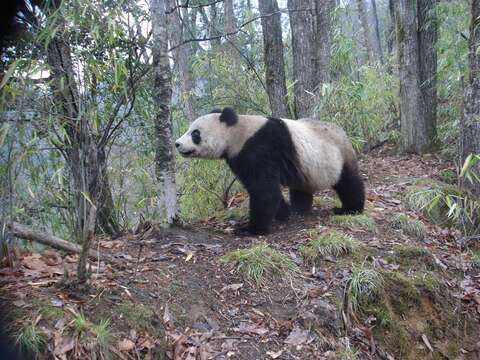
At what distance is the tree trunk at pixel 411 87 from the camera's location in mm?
9875

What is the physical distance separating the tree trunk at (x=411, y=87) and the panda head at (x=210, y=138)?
5090 millimetres

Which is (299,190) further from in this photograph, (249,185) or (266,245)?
(266,245)

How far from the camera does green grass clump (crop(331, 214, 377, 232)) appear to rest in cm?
614

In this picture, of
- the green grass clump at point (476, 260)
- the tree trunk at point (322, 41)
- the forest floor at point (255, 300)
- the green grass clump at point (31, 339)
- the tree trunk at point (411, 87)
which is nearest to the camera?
the green grass clump at point (31, 339)

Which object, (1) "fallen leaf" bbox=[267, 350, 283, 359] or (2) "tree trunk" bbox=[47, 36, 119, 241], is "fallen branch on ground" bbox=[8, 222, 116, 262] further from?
(1) "fallen leaf" bbox=[267, 350, 283, 359]

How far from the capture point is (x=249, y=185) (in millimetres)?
6031

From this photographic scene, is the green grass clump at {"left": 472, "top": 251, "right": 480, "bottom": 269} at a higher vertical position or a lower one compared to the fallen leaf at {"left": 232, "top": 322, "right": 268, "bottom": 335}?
lower

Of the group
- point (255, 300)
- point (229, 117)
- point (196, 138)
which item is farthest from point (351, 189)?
point (255, 300)

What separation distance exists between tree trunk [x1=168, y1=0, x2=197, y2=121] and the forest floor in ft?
8.30

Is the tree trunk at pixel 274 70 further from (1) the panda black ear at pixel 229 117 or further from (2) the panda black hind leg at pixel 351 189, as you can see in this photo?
(1) the panda black ear at pixel 229 117

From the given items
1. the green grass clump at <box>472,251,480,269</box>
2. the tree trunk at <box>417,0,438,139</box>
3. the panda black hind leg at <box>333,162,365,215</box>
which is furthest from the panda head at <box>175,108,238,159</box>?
the tree trunk at <box>417,0,438,139</box>

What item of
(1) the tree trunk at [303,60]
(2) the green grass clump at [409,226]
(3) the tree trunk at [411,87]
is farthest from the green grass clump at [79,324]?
(3) the tree trunk at [411,87]

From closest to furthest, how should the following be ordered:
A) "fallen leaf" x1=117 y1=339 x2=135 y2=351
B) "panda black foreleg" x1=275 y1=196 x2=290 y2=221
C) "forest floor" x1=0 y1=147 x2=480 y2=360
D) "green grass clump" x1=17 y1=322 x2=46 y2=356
A: "green grass clump" x1=17 y1=322 x2=46 y2=356
"fallen leaf" x1=117 y1=339 x2=135 y2=351
"forest floor" x1=0 y1=147 x2=480 y2=360
"panda black foreleg" x1=275 y1=196 x2=290 y2=221

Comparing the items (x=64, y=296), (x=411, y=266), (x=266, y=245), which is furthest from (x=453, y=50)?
(x=64, y=296)
